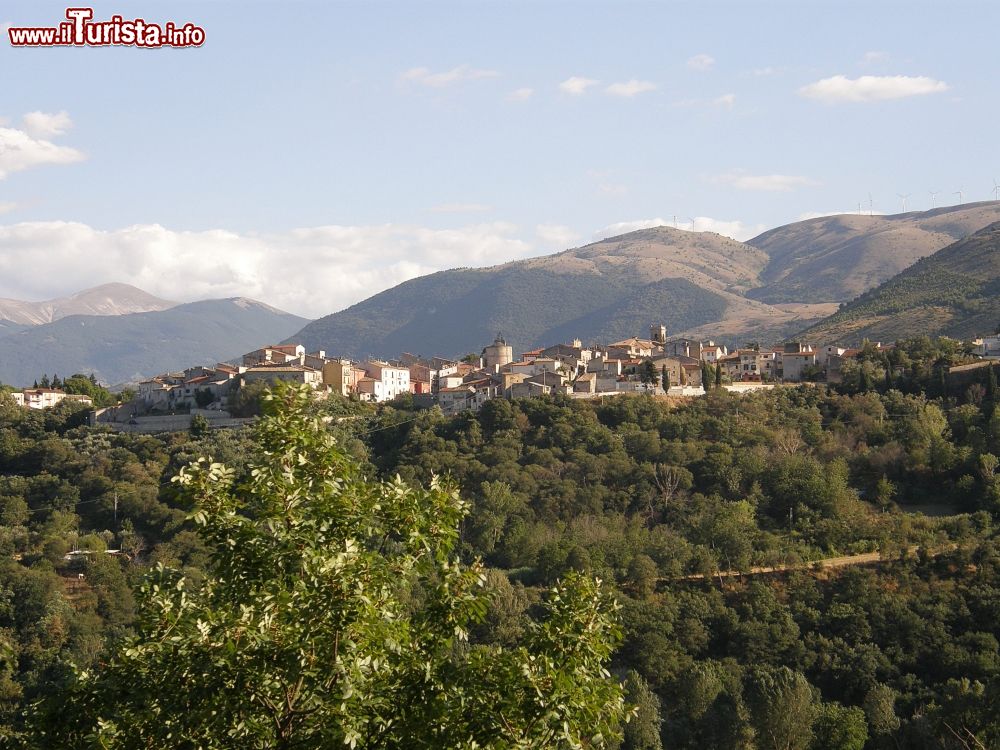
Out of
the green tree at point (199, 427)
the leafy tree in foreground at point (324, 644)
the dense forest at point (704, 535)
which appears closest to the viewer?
the leafy tree in foreground at point (324, 644)

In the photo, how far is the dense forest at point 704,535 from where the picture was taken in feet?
94.5

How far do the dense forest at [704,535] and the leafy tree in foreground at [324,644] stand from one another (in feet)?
43.7

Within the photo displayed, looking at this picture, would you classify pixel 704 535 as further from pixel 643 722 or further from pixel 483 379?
pixel 483 379

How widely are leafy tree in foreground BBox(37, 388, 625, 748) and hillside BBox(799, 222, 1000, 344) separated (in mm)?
77960

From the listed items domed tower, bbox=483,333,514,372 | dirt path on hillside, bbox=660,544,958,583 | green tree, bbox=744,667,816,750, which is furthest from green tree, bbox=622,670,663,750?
domed tower, bbox=483,333,514,372

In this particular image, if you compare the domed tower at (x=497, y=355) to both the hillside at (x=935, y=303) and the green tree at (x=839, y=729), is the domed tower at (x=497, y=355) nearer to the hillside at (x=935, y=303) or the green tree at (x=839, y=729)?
the hillside at (x=935, y=303)

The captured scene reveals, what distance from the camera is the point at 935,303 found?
305 feet

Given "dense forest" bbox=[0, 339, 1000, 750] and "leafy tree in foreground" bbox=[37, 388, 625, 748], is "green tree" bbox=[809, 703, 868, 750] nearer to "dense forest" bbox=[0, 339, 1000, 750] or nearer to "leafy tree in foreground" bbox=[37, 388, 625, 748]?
"dense forest" bbox=[0, 339, 1000, 750]

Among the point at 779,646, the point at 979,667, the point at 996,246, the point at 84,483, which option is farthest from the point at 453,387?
the point at 996,246

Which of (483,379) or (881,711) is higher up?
(483,379)

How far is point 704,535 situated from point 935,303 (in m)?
62.6

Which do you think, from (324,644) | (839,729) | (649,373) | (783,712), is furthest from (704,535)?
(324,644)

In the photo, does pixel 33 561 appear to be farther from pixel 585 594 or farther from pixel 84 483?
pixel 585 594

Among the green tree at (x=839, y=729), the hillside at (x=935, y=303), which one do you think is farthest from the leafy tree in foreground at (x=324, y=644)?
the hillside at (x=935, y=303)
